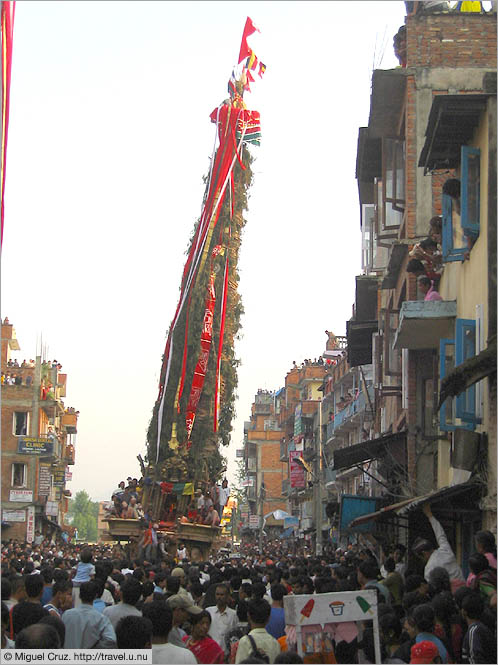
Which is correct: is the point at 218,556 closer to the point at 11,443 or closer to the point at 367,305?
the point at 367,305

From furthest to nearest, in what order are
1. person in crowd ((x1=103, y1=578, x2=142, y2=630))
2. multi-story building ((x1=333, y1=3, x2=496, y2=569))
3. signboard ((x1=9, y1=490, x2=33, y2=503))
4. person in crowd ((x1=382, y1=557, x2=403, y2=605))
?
signboard ((x1=9, y1=490, x2=33, y2=503)) → multi-story building ((x1=333, y1=3, x2=496, y2=569)) → person in crowd ((x1=382, y1=557, x2=403, y2=605)) → person in crowd ((x1=103, y1=578, x2=142, y2=630))

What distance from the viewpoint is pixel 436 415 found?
2133cm

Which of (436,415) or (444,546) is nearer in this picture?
(444,546)

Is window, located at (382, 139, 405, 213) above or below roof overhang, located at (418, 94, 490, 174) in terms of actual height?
above

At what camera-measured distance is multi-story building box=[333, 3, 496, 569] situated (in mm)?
15297

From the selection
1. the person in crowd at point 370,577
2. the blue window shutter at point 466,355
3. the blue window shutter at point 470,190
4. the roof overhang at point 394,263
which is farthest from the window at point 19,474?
the person in crowd at point 370,577

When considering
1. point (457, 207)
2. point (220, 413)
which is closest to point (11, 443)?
point (220, 413)

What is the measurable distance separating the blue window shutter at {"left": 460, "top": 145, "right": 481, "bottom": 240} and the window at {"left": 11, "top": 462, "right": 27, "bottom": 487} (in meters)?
53.8

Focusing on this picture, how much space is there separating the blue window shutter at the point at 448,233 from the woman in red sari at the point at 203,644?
938 cm

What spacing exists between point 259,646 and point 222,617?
2328mm

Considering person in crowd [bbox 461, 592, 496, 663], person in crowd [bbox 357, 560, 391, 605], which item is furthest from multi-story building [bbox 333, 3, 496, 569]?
person in crowd [bbox 461, 592, 496, 663]

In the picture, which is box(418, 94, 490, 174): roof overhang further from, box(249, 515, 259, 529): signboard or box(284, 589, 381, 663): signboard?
box(249, 515, 259, 529): signboard

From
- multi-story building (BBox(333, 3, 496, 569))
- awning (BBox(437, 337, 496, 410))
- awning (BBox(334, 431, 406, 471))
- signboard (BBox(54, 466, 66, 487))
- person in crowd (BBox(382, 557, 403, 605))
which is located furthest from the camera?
signboard (BBox(54, 466, 66, 487))

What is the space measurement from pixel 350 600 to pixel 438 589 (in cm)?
315
